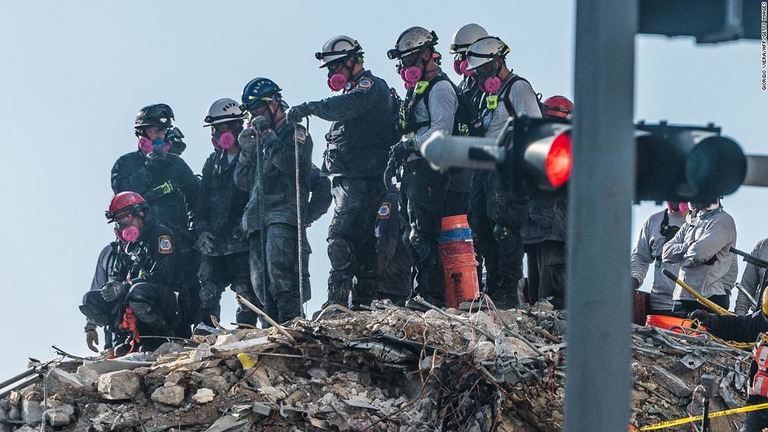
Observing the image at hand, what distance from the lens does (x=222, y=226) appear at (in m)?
16.6

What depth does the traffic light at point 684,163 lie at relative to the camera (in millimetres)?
6668

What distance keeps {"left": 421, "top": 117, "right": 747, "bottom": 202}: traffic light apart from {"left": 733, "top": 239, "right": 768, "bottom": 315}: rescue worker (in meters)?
8.12

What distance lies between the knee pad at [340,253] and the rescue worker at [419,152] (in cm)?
55

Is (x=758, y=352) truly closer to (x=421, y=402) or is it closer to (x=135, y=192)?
(x=421, y=402)

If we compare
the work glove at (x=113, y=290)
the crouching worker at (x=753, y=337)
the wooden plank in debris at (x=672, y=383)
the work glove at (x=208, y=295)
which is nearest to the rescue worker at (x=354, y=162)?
the work glove at (x=208, y=295)

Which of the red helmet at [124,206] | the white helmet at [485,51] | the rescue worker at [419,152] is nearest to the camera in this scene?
the rescue worker at [419,152]

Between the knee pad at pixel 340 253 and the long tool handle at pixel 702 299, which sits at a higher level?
the knee pad at pixel 340 253

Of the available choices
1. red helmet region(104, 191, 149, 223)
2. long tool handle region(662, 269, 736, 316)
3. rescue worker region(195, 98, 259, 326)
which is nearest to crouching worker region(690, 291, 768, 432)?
long tool handle region(662, 269, 736, 316)

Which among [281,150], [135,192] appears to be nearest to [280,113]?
[281,150]

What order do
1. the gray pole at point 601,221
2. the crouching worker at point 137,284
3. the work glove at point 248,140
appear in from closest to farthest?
the gray pole at point 601,221
the work glove at point 248,140
the crouching worker at point 137,284

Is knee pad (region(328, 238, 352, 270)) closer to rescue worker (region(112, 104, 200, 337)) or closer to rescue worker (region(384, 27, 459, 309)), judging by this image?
rescue worker (region(384, 27, 459, 309))

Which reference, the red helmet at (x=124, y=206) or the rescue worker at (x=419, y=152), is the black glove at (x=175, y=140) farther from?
the rescue worker at (x=419, y=152)

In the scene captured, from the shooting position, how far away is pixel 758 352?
11.3 metres

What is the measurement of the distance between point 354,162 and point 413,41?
47.3 inches
